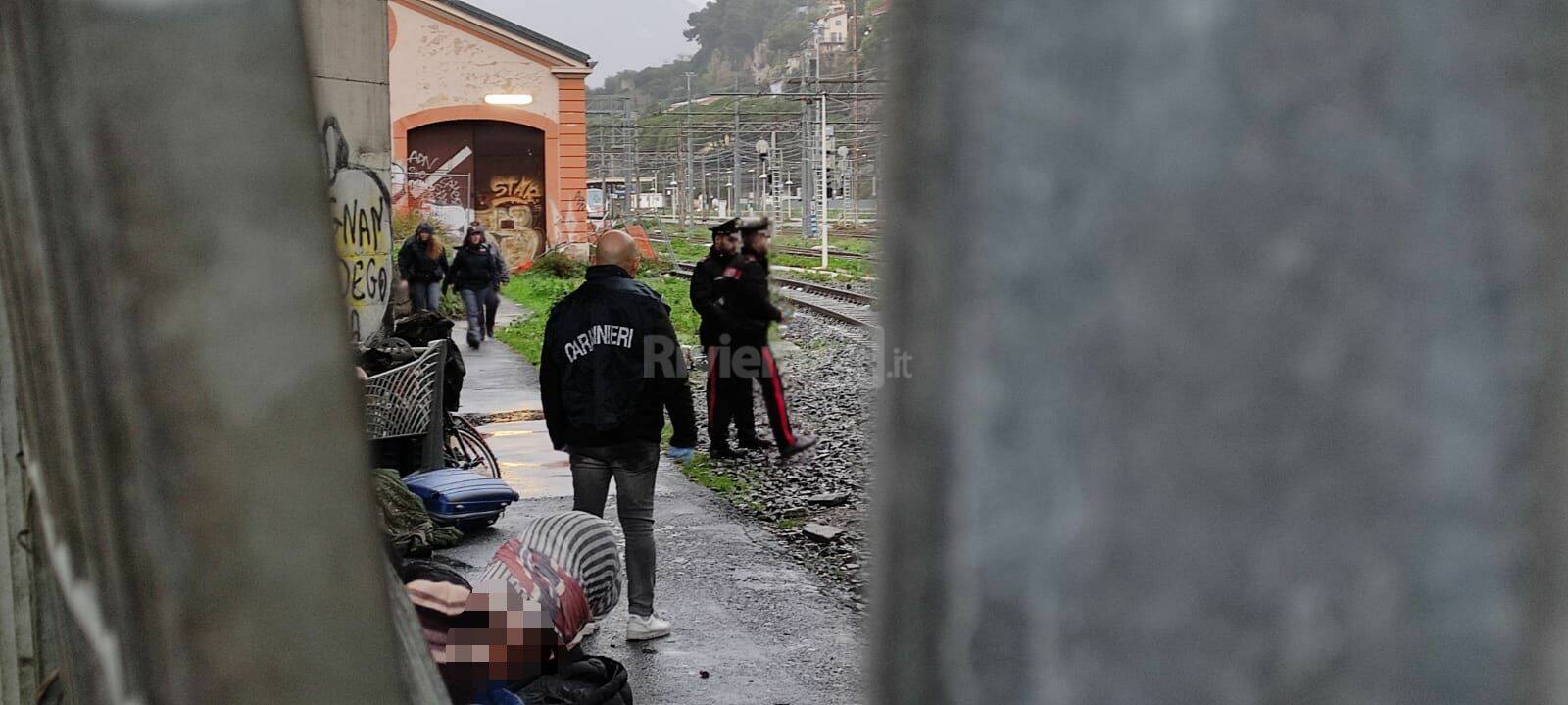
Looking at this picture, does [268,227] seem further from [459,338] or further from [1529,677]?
[459,338]

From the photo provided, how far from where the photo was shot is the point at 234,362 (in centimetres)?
35

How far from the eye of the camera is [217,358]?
0.35m

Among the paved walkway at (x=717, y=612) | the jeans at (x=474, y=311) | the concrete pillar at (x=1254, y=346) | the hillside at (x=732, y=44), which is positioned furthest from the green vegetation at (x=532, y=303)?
the hillside at (x=732, y=44)

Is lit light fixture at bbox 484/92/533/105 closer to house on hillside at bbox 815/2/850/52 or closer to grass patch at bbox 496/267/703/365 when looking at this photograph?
grass patch at bbox 496/267/703/365

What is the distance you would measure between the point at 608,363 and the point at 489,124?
95.3 feet

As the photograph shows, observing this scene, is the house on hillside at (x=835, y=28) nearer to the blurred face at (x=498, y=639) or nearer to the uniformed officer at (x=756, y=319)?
the uniformed officer at (x=756, y=319)

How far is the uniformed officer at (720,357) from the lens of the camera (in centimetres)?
1233

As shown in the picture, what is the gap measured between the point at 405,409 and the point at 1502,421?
8.37m

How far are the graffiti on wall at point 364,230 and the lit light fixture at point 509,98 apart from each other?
24731mm

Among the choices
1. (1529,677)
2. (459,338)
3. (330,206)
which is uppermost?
(330,206)

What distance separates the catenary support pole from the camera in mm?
346

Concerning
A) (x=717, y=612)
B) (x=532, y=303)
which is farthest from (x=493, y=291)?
(x=717, y=612)

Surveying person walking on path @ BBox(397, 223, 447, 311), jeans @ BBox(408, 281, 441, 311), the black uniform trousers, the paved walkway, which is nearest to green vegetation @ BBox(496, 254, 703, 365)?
jeans @ BBox(408, 281, 441, 311)

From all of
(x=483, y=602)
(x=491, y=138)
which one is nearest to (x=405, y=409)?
(x=483, y=602)
